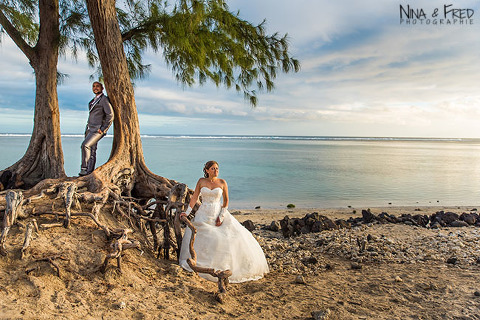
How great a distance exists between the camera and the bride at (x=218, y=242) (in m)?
5.03

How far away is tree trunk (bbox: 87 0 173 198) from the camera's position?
6.54 m

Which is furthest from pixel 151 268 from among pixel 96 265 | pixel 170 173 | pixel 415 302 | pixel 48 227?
pixel 170 173

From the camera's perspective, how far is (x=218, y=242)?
16.6 ft

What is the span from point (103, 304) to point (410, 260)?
214 inches

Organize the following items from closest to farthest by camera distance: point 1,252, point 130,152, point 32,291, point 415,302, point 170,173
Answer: point 32,291
point 1,252
point 415,302
point 130,152
point 170,173

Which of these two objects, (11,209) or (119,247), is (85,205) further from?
(119,247)

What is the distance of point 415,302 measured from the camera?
186 inches

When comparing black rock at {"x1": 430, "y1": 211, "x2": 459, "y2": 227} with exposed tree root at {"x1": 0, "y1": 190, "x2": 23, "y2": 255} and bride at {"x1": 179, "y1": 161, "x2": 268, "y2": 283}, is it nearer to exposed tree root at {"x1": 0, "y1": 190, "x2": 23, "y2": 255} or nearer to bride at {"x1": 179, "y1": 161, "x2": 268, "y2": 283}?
bride at {"x1": 179, "y1": 161, "x2": 268, "y2": 283}

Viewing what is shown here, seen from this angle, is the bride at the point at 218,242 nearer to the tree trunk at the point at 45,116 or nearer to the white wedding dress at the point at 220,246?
the white wedding dress at the point at 220,246

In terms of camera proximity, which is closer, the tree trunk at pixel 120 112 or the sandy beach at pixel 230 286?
the sandy beach at pixel 230 286

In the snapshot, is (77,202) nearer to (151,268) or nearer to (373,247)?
(151,268)

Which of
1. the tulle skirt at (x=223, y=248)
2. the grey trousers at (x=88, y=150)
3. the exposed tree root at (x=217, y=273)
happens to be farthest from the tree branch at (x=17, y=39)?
the exposed tree root at (x=217, y=273)

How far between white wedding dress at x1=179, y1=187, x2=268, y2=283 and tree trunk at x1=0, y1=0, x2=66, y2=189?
3646 millimetres

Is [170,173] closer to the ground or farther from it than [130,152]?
closer to the ground
